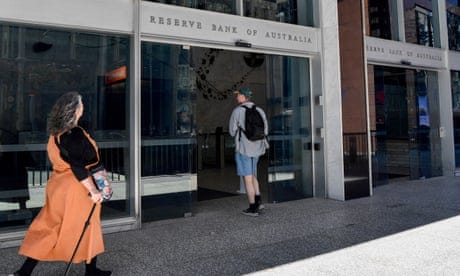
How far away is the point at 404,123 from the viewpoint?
319 inches

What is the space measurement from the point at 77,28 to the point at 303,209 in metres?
3.83

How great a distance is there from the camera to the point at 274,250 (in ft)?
11.6

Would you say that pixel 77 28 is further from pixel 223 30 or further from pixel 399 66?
pixel 399 66

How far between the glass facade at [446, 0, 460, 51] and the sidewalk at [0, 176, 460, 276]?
201 inches

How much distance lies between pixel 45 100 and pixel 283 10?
401 cm

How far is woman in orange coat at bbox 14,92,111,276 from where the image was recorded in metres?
2.63

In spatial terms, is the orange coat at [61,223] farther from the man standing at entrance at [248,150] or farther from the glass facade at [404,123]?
the glass facade at [404,123]

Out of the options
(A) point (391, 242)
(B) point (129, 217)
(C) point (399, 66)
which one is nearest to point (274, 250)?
(A) point (391, 242)

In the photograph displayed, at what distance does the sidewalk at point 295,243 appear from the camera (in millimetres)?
3092

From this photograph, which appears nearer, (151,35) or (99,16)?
(99,16)

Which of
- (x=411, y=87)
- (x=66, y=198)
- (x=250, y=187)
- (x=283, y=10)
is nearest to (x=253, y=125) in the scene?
(x=250, y=187)

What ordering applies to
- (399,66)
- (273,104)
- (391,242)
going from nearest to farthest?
1. (391,242)
2. (273,104)
3. (399,66)

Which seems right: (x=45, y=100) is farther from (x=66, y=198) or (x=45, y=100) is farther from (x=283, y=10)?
(x=283, y=10)

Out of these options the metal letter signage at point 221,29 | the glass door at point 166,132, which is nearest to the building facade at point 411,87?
the metal letter signage at point 221,29
